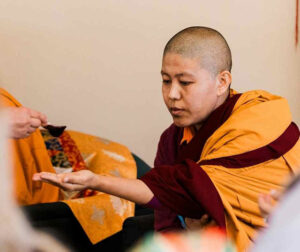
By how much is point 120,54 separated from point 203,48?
6.26ft

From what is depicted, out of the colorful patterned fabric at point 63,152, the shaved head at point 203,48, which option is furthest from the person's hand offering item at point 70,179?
the colorful patterned fabric at point 63,152

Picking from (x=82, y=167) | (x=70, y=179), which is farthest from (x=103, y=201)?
(x=70, y=179)

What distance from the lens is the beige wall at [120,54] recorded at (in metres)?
3.67

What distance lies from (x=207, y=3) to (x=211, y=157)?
7.25ft

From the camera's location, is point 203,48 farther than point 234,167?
Yes

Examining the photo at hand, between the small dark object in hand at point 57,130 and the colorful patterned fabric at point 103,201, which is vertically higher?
the small dark object in hand at point 57,130

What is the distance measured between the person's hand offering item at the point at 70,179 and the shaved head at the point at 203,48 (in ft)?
2.05

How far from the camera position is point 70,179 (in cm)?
142

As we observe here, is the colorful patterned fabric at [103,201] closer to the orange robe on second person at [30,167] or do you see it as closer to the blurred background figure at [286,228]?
the orange robe on second person at [30,167]

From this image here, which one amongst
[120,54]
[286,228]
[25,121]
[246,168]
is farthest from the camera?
[120,54]

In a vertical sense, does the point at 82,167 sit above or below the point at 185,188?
below

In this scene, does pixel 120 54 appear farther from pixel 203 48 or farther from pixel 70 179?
pixel 70 179

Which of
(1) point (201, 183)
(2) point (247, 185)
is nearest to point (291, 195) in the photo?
(1) point (201, 183)

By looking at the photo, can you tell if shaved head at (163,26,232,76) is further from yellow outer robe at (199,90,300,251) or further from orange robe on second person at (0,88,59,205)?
orange robe on second person at (0,88,59,205)
